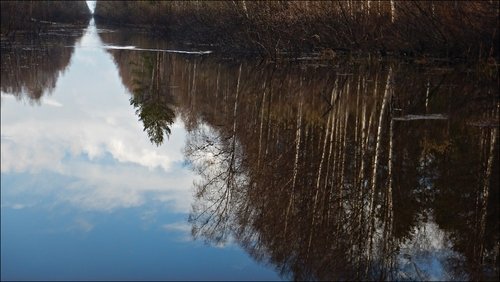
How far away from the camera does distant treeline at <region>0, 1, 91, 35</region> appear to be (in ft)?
127

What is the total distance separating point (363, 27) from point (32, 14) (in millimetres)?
42823

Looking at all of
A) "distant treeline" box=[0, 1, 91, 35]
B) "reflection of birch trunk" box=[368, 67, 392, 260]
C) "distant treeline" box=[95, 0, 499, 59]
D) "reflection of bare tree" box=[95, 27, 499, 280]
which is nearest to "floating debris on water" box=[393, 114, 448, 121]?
"reflection of bare tree" box=[95, 27, 499, 280]

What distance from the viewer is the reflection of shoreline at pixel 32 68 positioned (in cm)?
2025

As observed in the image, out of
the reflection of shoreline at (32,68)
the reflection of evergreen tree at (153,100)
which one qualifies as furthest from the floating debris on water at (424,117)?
the reflection of shoreline at (32,68)

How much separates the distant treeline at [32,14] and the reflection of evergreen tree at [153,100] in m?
13.0

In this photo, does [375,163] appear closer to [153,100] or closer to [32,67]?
[153,100]

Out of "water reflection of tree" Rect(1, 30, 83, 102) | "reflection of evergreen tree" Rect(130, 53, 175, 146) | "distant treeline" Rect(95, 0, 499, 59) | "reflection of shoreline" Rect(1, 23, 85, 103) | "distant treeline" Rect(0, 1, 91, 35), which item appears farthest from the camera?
"distant treeline" Rect(0, 1, 91, 35)

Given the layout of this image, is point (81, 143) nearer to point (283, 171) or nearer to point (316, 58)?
point (283, 171)

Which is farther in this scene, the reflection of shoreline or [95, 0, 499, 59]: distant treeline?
[95, 0, 499, 59]: distant treeline

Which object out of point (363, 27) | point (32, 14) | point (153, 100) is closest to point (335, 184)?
point (153, 100)

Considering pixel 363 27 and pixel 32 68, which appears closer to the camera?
pixel 363 27

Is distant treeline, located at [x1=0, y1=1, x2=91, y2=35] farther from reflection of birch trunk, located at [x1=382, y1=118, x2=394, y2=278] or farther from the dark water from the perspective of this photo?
reflection of birch trunk, located at [x1=382, y1=118, x2=394, y2=278]

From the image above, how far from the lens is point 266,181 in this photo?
9.76 metres

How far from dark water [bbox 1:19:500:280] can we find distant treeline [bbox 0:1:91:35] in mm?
21677
